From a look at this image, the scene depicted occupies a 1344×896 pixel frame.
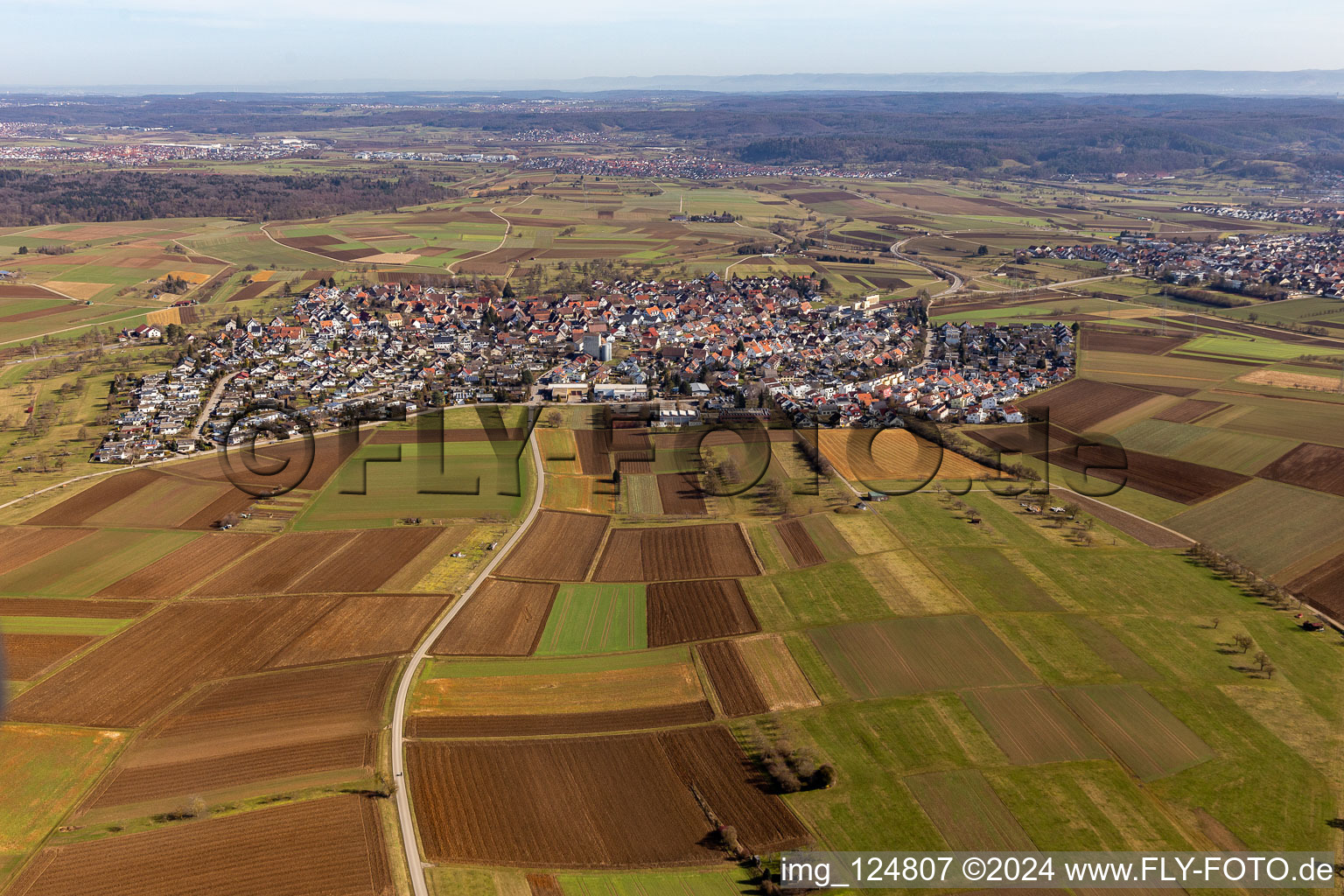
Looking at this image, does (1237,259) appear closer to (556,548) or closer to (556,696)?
(556,548)

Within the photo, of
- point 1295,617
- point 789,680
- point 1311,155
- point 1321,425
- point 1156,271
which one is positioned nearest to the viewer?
A: point 789,680

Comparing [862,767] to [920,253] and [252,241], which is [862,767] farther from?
[252,241]

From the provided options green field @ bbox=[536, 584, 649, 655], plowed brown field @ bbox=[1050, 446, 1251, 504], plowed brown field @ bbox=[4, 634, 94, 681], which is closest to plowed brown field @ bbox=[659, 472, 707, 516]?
green field @ bbox=[536, 584, 649, 655]

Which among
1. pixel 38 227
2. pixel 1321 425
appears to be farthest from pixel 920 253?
pixel 38 227

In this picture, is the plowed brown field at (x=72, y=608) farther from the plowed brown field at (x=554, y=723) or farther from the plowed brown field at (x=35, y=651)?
the plowed brown field at (x=554, y=723)

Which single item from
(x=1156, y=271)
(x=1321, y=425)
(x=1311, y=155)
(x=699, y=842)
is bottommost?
(x=699, y=842)

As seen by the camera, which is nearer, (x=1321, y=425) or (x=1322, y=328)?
(x=1321, y=425)
